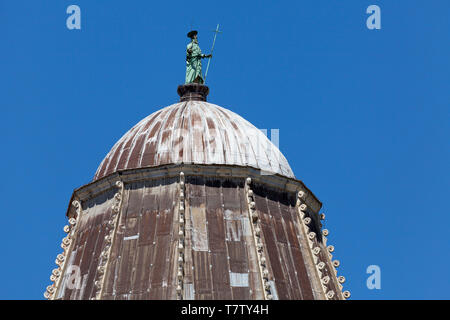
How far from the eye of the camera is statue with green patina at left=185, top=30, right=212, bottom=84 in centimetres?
7556

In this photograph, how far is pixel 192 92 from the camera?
74188 millimetres

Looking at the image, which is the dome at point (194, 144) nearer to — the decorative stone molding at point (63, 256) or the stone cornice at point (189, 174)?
the stone cornice at point (189, 174)

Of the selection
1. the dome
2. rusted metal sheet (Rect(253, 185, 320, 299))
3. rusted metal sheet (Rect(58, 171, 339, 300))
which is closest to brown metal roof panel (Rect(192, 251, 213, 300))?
rusted metal sheet (Rect(58, 171, 339, 300))

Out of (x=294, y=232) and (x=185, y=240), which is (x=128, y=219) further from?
(x=294, y=232)

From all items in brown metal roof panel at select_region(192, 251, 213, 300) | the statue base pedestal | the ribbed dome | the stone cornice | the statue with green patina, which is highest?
the statue with green patina

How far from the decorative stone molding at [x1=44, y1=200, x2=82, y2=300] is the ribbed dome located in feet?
8.79

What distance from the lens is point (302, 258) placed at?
211 ft

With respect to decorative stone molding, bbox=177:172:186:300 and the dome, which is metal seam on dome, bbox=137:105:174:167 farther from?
decorative stone molding, bbox=177:172:186:300

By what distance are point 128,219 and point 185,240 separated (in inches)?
175

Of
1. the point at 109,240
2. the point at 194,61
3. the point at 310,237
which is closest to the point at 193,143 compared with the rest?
the point at 109,240

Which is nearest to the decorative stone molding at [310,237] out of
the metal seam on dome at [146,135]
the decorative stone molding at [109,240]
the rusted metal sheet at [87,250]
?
the metal seam on dome at [146,135]

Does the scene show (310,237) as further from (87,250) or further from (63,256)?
(63,256)
